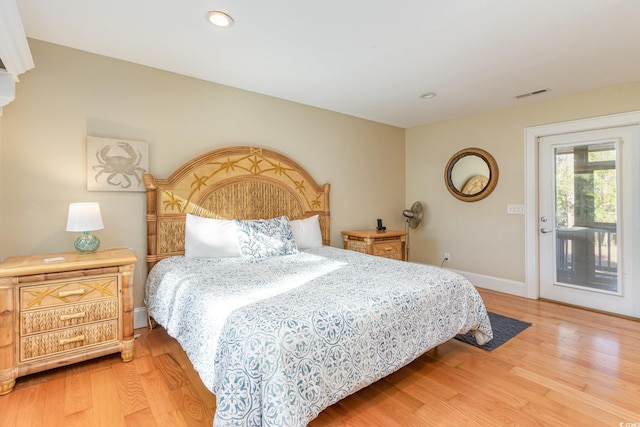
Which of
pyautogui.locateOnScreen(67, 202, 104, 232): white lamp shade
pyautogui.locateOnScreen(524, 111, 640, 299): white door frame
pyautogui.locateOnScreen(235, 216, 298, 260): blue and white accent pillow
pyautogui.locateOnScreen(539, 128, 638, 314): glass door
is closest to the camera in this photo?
pyautogui.locateOnScreen(67, 202, 104, 232): white lamp shade

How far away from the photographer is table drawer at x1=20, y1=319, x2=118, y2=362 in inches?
75.0

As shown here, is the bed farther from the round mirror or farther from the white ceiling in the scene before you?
the round mirror

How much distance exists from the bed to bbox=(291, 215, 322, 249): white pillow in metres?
0.01

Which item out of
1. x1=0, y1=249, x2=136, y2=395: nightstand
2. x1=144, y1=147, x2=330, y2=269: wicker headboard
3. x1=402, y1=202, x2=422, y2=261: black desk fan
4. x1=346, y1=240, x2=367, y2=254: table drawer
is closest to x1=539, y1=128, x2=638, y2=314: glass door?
x1=402, y1=202, x2=422, y2=261: black desk fan

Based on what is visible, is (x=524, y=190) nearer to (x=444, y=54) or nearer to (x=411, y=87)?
(x=411, y=87)

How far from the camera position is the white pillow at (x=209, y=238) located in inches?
109

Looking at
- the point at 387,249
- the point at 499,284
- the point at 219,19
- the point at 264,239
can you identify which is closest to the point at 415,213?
the point at 387,249

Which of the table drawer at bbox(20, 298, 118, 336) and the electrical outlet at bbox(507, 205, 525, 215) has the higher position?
the electrical outlet at bbox(507, 205, 525, 215)

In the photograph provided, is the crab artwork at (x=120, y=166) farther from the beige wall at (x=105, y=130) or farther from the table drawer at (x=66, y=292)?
the table drawer at (x=66, y=292)

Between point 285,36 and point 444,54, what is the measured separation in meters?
1.28

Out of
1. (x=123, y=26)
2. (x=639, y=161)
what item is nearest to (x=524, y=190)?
(x=639, y=161)

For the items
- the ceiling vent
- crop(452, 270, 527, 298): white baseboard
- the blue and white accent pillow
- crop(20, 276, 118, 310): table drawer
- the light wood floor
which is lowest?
the light wood floor

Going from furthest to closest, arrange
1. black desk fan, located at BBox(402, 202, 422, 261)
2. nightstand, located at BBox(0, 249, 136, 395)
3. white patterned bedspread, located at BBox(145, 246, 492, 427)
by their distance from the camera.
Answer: black desk fan, located at BBox(402, 202, 422, 261) → nightstand, located at BBox(0, 249, 136, 395) → white patterned bedspread, located at BBox(145, 246, 492, 427)

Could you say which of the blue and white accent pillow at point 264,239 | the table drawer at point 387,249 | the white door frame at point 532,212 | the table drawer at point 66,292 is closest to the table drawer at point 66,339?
the table drawer at point 66,292
